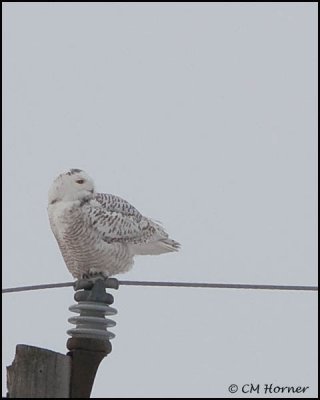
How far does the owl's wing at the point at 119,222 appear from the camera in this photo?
7109mm

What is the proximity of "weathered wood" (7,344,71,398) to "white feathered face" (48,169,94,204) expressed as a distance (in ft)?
9.22

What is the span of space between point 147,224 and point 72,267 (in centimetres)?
76

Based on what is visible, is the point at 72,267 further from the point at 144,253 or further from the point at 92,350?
the point at 92,350

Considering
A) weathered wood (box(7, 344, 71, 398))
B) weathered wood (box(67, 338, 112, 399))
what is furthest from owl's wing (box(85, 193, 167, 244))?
weathered wood (box(7, 344, 71, 398))

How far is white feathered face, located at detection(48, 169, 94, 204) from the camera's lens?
7.05m

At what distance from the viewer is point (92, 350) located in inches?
183

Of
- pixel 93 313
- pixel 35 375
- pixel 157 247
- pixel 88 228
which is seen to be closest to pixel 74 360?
pixel 35 375

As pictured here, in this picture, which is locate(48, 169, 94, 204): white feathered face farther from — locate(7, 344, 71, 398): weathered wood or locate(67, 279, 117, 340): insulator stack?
locate(7, 344, 71, 398): weathered wood

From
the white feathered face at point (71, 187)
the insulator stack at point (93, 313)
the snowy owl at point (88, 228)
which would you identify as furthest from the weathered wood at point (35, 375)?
the white feathered face at point (71, 187)

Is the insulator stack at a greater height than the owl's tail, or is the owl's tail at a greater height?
the owl's tail

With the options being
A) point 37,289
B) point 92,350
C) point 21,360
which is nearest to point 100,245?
point 37,289

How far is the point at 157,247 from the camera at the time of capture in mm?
7504

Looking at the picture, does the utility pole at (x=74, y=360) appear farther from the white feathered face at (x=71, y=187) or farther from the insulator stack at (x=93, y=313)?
the white feathered face at (x=71, y=187)

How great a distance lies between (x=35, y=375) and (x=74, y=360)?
32 cm
